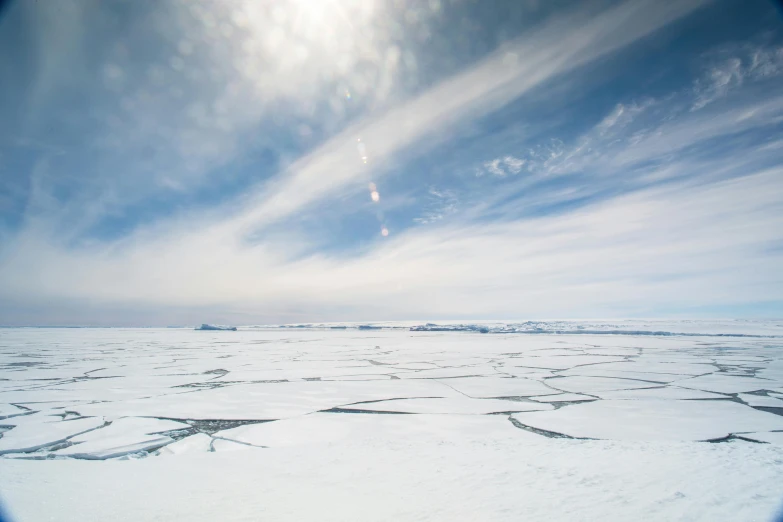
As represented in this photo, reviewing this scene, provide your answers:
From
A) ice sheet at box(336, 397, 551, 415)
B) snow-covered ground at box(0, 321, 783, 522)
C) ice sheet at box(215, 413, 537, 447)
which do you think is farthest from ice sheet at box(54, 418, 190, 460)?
ice sheet at box(336, 397, 551, 415)

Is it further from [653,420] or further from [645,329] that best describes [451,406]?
[645,329]

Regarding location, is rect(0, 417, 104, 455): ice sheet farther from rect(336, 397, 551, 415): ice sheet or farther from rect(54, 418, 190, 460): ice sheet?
rect(336, 397, 551, 415): ice sheet

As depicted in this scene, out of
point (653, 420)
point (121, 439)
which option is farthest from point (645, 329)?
point (121, 439)

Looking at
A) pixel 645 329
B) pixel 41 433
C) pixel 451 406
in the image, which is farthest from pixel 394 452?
pixel 645 329

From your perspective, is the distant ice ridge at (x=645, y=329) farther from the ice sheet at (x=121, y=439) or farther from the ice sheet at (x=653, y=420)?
the ice sheet at (x=121, y=439)

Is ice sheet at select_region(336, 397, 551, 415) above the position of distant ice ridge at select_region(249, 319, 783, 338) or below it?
above

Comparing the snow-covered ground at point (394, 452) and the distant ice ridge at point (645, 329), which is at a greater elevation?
the snow-covered ground at point (394, 452)

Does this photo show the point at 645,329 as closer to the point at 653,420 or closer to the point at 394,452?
the point at 653,420

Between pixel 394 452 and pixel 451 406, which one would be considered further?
pixel 451 406

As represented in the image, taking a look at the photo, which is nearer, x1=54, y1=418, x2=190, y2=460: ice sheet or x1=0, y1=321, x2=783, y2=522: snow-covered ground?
x1=0, y1=321, x2=783, y2=522: snow-covered ground

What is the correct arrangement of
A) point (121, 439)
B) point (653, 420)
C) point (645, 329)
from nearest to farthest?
1. point (121, 439)
2. point (653, 420)
3. point (645, 329)

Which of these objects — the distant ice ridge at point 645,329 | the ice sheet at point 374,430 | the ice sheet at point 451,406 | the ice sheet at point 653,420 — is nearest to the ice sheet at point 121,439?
the ice sheet at point 374,430

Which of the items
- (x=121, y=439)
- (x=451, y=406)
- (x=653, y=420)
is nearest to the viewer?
(x=121, y=439)

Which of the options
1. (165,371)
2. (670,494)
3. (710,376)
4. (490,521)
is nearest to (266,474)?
(490,521)
